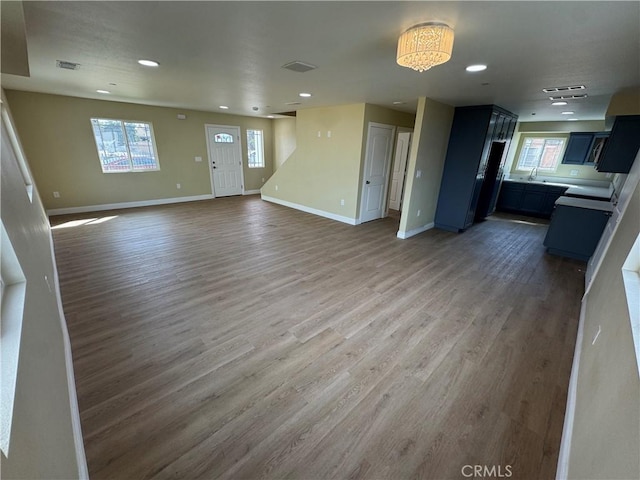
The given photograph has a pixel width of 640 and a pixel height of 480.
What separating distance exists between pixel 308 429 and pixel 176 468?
2.34ft

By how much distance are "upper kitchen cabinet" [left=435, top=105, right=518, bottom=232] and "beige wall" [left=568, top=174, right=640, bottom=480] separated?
3547mm

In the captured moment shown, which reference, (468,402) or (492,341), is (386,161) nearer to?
(492,341)

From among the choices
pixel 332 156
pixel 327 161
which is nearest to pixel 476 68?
pixel 332 156

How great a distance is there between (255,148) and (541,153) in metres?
8.12

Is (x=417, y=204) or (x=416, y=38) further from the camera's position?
(x=417, y=204)

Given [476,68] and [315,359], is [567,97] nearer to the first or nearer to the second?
[476,68]

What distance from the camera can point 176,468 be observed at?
1.38 metres

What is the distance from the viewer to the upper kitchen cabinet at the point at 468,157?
185 inches

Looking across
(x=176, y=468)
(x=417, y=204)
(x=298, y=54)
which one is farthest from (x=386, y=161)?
(x=176, y=468)

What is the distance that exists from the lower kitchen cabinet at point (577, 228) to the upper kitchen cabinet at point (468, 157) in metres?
1.34

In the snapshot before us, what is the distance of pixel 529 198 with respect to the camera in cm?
671

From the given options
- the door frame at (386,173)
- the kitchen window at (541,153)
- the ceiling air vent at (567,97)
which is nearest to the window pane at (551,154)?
the kitchen window at (541,153)

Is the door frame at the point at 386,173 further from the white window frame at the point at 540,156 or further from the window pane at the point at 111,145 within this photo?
the window pane at the point at 111,145

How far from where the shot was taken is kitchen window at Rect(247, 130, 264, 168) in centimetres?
829
